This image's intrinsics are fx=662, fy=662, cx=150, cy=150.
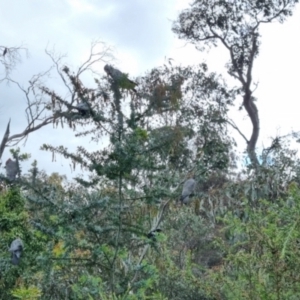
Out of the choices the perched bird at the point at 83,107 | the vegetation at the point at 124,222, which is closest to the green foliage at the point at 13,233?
the vegetation at the point at 124,222

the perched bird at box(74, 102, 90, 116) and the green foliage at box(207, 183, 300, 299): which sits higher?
the perched bird at box(74, 102, 90, 116)

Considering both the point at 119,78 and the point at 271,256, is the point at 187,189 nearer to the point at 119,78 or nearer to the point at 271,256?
the point at 119,78

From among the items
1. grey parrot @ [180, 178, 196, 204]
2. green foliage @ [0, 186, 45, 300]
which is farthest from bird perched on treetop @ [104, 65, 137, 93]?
green foliage @ [0, 186, 45, 300]

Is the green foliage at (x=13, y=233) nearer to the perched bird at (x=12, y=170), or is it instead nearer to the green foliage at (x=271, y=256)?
the perched bird at (x=12, y=170)

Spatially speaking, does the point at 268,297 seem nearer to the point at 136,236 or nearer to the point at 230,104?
the point at 136,236

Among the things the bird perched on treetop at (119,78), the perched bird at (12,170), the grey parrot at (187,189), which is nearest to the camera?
the bird perched on treetop at (119,78)

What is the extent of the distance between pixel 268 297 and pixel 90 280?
127cm

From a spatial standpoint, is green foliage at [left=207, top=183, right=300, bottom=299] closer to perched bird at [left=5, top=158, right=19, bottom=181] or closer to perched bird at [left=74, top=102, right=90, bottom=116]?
perched bird at [left=74, top=102, right=90, bottom=116]

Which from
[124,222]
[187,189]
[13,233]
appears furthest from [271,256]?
[13,233]

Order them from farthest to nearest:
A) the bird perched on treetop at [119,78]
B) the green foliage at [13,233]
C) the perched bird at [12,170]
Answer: the green foliage at [13,233] → the perched bird at [12,170] → the bird perched on treetop at [119,78]

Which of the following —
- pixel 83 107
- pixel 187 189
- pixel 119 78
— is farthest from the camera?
pixel 187 189

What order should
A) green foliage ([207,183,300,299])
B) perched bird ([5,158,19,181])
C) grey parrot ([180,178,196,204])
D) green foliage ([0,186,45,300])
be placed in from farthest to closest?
green foliage ([0,186,45,300]), grey parrot ([180,178,196,204]), perched bird ([5,158,19,181]), green foliage ([207,183,300,299])

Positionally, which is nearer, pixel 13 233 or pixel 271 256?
pixel 271 256

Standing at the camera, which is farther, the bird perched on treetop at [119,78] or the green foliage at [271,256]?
the bird perched on treetop at [119,78]
